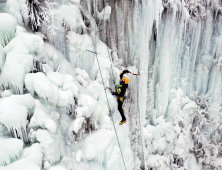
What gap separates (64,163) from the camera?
2945mm

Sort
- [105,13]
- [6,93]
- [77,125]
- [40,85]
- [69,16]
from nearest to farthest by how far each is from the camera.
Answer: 1. [6,93]
2. [40,85]
3. [77,125]
4. [69,16]
5. [105,13]

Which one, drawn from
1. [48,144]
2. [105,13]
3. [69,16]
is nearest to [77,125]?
[48,144]

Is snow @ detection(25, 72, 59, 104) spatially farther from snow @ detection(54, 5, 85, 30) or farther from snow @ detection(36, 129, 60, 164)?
snow @ detection(54, 5, 85, 30)

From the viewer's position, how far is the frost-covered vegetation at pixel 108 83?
102 inches

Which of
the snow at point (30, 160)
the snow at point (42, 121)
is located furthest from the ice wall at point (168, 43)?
the snow at point (30, 160)

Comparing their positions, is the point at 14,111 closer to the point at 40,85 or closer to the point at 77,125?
the point at 40,85

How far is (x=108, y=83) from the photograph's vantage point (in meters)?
3.86

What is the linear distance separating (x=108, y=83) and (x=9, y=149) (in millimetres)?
2218

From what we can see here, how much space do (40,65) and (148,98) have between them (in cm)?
336

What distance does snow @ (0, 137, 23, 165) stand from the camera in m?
2.23

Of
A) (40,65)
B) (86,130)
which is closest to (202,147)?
(86,130)

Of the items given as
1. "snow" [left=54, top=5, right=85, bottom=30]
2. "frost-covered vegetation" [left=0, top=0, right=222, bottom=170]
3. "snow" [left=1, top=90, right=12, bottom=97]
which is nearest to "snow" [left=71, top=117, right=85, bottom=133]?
"frost-covered vegetation" [left=0, top=0, right=222, bottom=170]

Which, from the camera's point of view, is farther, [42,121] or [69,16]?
[69,16]

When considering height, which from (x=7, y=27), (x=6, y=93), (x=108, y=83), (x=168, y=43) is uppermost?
(x=7, y=27)
